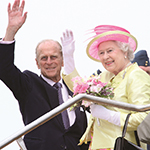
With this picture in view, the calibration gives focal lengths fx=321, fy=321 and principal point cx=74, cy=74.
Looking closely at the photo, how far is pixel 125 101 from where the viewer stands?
2541 millimetres

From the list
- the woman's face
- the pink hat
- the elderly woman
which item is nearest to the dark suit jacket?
the elderly woman

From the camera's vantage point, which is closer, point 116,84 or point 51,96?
point 116,84

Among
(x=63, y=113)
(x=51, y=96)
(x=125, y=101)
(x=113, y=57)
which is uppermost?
(x=113, y=57)

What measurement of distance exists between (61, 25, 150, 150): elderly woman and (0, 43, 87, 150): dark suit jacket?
296 millimetres

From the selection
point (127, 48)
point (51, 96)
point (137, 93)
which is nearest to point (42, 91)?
point (51, 96)

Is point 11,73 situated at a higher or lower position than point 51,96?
higher

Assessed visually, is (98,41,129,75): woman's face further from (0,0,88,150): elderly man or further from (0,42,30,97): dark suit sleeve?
(0,42,30,97): dark suit sleeve

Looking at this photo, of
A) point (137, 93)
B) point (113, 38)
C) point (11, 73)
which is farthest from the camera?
point (11, 73)

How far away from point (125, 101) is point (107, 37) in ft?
2.06

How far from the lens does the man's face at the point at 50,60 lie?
→ 3.27 meters

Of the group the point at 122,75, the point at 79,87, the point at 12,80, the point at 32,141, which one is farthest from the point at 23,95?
the point at 122,75

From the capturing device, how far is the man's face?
3.27 meters

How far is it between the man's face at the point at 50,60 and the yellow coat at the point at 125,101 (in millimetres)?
771

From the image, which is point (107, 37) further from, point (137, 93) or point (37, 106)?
point (37, 106)
